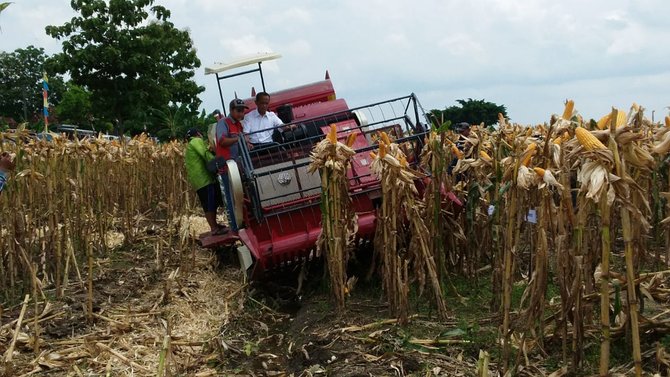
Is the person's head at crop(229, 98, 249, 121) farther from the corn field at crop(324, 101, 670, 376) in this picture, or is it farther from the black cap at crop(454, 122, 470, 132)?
the black cap at crop(454, 122, 470, 132)

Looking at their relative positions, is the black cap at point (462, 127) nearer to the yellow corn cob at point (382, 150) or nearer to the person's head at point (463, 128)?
the person's head at point (463, 128)

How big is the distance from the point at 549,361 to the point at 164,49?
27.8m

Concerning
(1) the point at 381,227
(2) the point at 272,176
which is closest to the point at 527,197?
(1) the point at 381,227

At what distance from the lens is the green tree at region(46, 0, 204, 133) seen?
27.5 metres

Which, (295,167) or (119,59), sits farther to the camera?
(119,59)

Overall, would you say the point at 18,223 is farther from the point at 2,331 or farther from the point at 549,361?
the point at 549,361

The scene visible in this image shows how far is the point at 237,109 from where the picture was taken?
812cm

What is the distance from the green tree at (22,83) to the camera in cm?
5375

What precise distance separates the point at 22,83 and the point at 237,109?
53069mm

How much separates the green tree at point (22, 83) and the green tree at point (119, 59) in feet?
91.8

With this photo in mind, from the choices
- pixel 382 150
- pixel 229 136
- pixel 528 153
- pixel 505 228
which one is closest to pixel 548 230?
pixel 505 228

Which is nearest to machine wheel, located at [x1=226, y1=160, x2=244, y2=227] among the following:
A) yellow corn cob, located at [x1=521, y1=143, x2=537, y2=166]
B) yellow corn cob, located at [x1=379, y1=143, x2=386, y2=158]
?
yellow corn cob, located at [x1=379, y1=143, x2=386, y2=158]

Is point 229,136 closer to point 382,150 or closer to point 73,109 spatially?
point 382,150

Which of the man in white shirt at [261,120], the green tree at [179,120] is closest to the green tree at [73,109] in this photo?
the green tree at [179,120]
